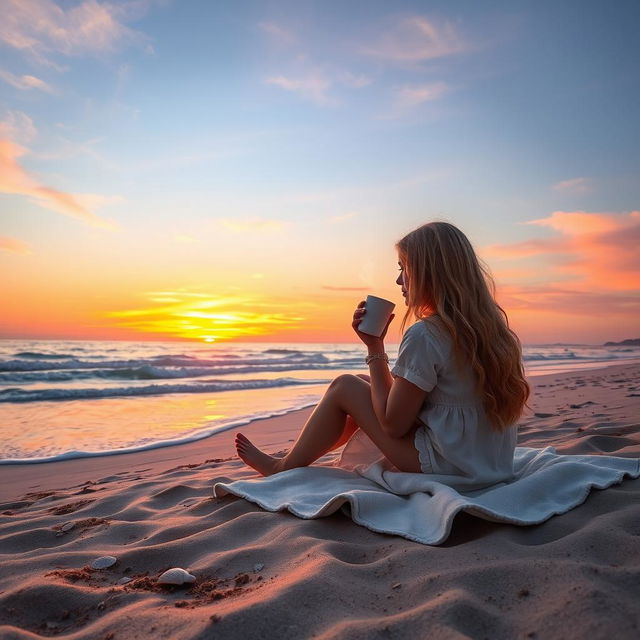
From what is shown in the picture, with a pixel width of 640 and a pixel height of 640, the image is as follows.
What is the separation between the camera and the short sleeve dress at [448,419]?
257 cm

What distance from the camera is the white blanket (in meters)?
2.20

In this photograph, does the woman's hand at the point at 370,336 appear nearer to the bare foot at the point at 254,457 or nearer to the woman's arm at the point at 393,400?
the woman's arm at the point at 393,400

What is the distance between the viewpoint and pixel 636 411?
5.42m

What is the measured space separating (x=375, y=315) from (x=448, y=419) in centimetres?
70

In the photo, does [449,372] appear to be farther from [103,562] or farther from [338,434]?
[103,562]

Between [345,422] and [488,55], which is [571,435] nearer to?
[345,422]

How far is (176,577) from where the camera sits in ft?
6.20

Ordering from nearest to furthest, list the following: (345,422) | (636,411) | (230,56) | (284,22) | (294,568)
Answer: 1. (294,568)
2. (345,422)
3. (636,411)
4. (284,22)
5. (230,56)

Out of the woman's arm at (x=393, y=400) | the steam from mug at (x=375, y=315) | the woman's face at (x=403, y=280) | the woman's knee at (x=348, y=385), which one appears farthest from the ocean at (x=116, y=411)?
the woman's face at (x=403, y=280)

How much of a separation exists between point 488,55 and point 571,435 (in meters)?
7.53

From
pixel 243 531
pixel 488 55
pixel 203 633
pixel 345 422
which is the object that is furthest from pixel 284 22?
pixel 203 633

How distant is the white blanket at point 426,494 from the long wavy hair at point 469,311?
1.28ft

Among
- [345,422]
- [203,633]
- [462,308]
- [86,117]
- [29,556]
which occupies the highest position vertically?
[86,117]

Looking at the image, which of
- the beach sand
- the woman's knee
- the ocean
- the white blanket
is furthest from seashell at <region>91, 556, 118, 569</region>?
the ocean
